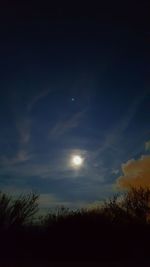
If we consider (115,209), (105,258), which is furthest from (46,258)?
(115,209)

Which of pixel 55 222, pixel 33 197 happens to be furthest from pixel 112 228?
pixel 33 197

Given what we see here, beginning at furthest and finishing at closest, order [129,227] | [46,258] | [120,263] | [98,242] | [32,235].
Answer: [129,227], [32,235], [98,242], [46,258], [120,263]

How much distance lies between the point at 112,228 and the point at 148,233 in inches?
75.6

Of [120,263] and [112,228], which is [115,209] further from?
[120,263]

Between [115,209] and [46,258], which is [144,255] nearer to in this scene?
[46,258]

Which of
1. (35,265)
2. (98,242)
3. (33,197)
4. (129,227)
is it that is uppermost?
(33,197)

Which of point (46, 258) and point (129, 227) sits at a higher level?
point (129, 227)

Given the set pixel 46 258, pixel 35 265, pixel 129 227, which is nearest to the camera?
pixel 35 265

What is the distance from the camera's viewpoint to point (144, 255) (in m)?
17.2

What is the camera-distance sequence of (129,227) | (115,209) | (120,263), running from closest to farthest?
(120,263)
(129,227)
(115,209)

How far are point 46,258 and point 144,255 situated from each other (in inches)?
163

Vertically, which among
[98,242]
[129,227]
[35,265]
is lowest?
[35,265]

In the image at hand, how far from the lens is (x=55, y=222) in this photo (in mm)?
20578

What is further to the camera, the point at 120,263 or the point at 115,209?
the point at 115,209
